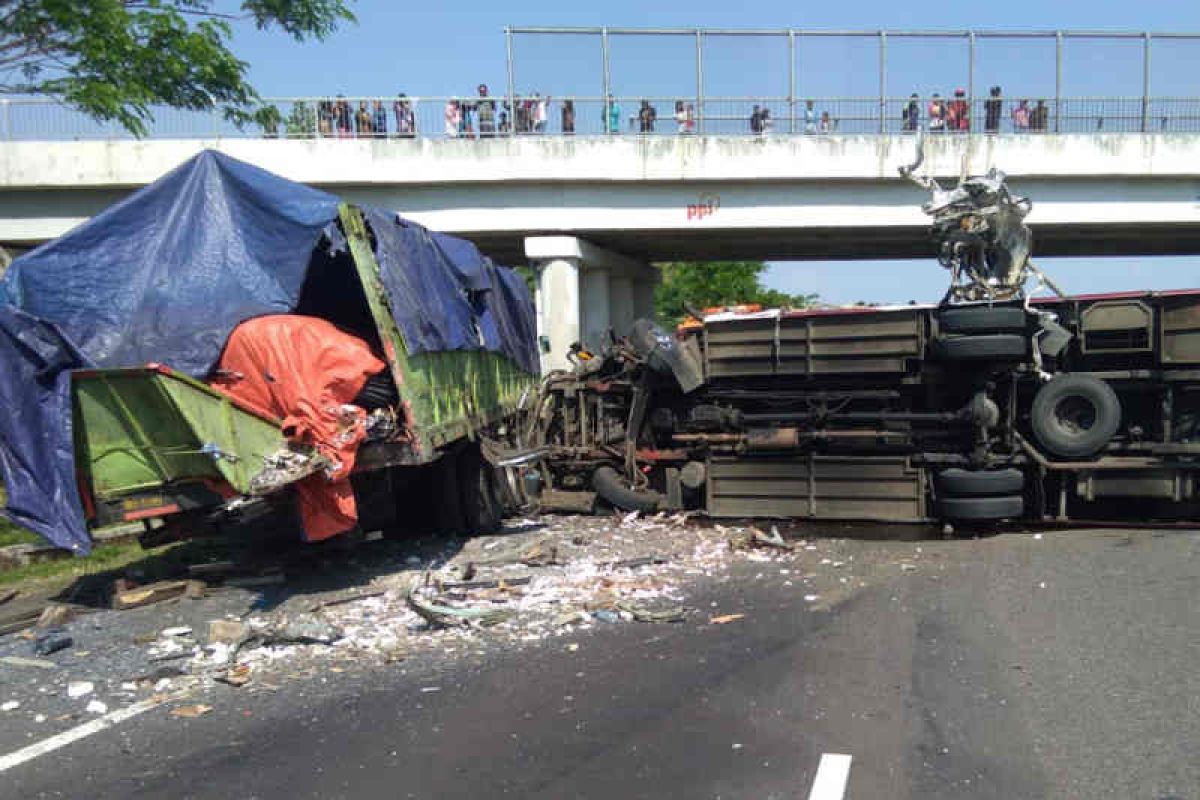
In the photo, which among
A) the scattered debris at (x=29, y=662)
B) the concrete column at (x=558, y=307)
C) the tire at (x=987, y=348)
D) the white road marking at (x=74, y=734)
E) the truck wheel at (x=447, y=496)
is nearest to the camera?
the white road marking at (x=74, y=734)

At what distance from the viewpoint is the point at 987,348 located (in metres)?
8.66

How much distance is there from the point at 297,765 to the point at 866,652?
3.32 m

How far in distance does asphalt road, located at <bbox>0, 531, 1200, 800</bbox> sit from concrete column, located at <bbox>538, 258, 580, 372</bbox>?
49.6 feet

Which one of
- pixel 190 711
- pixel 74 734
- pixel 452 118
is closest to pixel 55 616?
pixel 74 734

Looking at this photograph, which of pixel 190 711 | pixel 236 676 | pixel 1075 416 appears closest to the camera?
pixel 190 711

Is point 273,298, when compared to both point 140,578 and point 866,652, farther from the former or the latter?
point 866,652

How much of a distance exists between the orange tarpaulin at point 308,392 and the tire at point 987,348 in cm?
549

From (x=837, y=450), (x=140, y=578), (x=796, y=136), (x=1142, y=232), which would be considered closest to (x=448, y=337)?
(x=140, y=578)

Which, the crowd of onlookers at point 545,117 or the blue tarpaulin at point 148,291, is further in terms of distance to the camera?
the crowd of onlookers at point 545,117

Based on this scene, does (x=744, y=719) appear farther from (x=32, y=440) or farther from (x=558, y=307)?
(x=558, y=307)

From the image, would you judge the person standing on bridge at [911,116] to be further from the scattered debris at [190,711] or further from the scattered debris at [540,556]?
the scattered debris at [190,711]

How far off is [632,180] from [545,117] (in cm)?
233

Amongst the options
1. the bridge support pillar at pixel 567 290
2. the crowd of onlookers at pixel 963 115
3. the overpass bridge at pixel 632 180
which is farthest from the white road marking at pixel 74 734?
the crowd of onlookers at pixel 963 115

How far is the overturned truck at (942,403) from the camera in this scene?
8.70 meters
